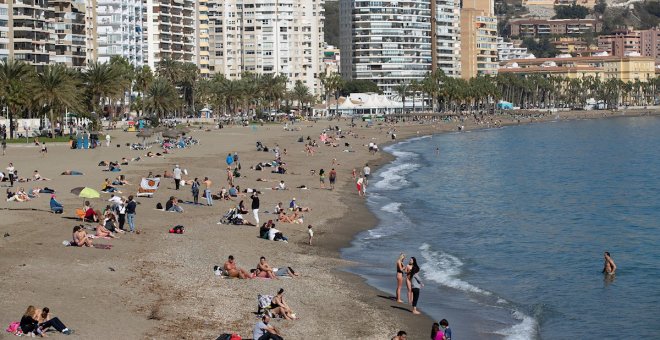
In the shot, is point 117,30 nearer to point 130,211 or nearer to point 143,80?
point 143,80

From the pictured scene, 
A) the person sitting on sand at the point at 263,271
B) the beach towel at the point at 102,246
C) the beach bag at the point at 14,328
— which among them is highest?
the beach towel at the point at 102,246

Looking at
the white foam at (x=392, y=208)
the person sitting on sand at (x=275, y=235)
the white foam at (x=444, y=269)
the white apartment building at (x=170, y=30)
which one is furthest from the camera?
the white apartment building at (x=170, y=30)

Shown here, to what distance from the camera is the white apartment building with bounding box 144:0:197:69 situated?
15241cm

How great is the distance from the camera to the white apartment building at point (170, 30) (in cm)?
15241

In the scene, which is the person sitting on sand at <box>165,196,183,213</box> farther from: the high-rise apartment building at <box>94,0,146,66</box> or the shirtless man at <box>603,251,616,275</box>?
the high-rise apartment building at <box>94,0,146,66</box>

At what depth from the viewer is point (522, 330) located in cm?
2544

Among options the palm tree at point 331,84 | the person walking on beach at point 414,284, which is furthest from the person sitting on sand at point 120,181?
the palm tree at point 331,84

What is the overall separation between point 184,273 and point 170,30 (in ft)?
440

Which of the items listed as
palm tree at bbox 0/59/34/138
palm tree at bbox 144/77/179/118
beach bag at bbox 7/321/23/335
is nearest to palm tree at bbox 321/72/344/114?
palm tree at bbox 144/77/179/118

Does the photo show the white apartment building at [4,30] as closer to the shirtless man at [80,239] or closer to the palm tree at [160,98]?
the palm tree at [160,98]

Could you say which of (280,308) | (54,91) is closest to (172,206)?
(280,308)

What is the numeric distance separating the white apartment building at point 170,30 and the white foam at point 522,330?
12697 centimetres

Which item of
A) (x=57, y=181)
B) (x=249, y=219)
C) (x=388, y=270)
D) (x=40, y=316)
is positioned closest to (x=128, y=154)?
(x=57, y=181)

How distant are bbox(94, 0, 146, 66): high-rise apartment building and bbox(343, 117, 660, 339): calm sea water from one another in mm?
63199
